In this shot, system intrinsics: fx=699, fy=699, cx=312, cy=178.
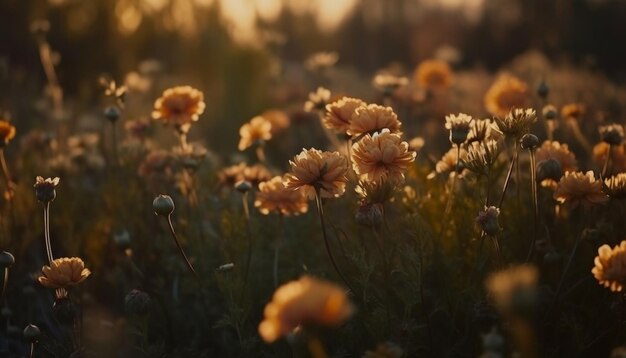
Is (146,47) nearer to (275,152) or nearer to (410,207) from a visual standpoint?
(275,152)

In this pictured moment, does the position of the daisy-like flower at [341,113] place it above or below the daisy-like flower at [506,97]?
below

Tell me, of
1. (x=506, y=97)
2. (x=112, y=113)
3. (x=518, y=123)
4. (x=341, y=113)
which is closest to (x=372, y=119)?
(x=341, y=113)

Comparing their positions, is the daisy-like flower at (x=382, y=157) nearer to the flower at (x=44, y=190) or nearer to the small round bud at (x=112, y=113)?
the flower at (x=44, y=190)

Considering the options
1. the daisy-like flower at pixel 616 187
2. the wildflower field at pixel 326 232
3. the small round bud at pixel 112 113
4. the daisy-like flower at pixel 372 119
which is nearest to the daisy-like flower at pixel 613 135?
the wildflower field at pixel 326 232

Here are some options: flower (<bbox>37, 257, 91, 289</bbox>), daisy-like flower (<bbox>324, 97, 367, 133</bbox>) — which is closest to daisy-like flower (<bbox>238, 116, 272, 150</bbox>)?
daisy-like flower (<bbox>324, 97, 367, 133</bbox>)

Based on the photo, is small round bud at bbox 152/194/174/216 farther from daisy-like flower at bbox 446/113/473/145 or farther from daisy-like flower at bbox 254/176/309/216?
daisy-like flower at bbox 446/113/473/145

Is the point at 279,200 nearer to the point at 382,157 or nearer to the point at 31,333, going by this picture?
the point at 382,157
